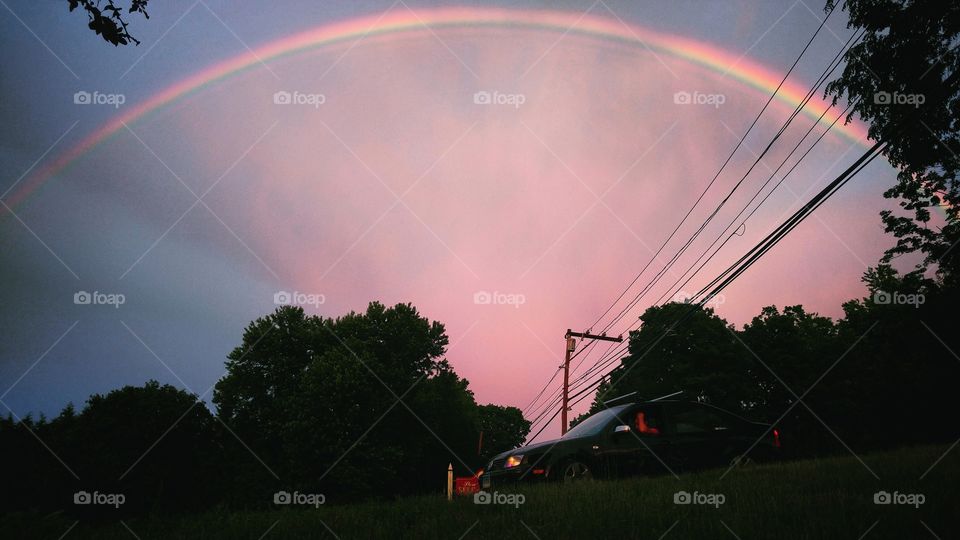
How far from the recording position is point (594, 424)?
933cm

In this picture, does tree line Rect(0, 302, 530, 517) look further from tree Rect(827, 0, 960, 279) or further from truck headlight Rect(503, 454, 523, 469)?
tree Rect(827, 0, 960, 279)

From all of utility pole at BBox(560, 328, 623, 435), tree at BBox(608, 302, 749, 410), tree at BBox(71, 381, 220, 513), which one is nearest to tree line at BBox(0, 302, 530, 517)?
tree at BBox(71, 381, 220, 513)

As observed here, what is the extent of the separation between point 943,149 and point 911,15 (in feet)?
9.57

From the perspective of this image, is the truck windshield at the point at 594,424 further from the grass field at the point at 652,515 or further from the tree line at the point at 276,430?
the tree line at the point at 276,430

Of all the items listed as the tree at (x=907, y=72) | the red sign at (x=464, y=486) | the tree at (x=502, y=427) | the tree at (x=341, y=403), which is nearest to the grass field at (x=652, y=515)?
the red sign at (x=464, y=486)

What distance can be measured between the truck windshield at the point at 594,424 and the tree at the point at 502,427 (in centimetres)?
7435

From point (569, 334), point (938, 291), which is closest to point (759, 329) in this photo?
point (569, 334)

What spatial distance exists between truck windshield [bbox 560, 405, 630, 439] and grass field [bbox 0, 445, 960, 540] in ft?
6.24

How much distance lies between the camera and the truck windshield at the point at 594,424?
9031 millimetres

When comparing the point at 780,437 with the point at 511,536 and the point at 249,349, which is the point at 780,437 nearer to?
the point at 511,536

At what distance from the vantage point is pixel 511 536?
4.43 meters

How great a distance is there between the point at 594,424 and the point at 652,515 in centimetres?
465

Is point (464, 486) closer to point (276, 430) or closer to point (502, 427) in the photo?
point (276, 430)

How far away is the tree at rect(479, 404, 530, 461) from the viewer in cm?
8595
